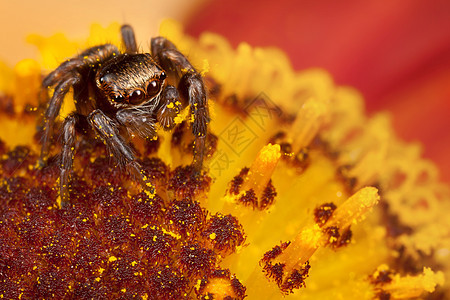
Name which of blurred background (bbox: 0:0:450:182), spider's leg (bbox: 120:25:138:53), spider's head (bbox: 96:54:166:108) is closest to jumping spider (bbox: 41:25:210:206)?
spider's head (bbox: 96:54:166:108)

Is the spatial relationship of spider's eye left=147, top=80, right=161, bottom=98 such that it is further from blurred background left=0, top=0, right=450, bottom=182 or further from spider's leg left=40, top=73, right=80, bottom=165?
blurred background left=0, top=0, right=450, bottom=182

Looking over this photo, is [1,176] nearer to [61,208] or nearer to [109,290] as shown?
[61,208]

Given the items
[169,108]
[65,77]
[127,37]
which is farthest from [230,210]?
[127,37]

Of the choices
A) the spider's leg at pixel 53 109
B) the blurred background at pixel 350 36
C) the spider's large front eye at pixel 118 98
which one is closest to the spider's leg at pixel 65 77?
the spider's leg at pixel 53 109

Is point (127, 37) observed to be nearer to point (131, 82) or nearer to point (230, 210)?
point (131, 82)

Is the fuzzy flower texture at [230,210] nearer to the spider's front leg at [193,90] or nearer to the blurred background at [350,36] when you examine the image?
the spider's front leg at [193,90]

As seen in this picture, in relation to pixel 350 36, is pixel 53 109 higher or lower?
lower

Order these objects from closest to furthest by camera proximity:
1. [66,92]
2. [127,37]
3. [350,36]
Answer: [66,92], [127,37], [350,36]

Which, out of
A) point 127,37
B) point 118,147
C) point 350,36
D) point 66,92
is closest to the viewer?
point 118,147
